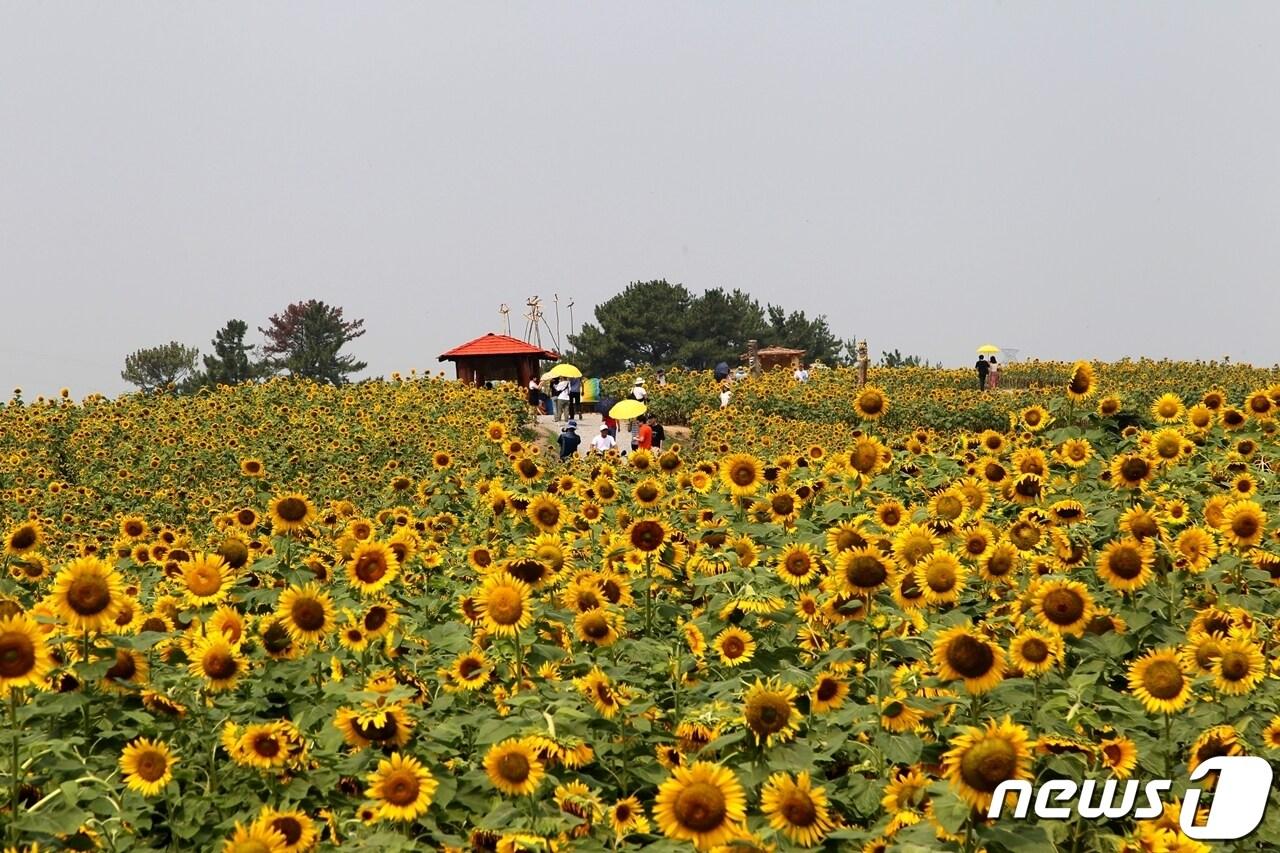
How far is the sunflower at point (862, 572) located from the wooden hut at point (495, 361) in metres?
35.2

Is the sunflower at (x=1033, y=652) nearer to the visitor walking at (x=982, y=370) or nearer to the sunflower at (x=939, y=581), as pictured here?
the sunflower at (x=939, y=581)

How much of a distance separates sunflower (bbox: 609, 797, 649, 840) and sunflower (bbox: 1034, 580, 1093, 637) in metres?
1.62

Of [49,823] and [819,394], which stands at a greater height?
[819,394]

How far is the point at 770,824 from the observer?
2588mm

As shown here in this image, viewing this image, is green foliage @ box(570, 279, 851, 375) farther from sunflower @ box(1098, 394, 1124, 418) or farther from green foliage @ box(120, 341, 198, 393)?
sunflower @ box(1098, 394, 1124, 418)

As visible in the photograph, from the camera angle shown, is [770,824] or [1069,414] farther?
[1069,414]

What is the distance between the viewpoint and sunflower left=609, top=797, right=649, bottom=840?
110 inches

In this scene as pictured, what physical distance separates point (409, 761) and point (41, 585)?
5012 mm

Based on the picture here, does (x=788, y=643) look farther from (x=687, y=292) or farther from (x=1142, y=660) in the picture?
(x=687, y=292)

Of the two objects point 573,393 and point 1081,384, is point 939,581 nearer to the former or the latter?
point 1081,384

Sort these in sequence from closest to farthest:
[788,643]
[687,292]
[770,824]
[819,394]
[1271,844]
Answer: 1. [770,824]
2. [1271,844]
3. [788,643]
4. [819,394]
5. [687,292]

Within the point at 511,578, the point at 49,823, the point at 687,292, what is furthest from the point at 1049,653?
the point at 687,292

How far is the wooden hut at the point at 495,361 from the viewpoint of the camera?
38.8 metres

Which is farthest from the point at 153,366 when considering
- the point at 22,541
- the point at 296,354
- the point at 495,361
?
the point at 22,541
